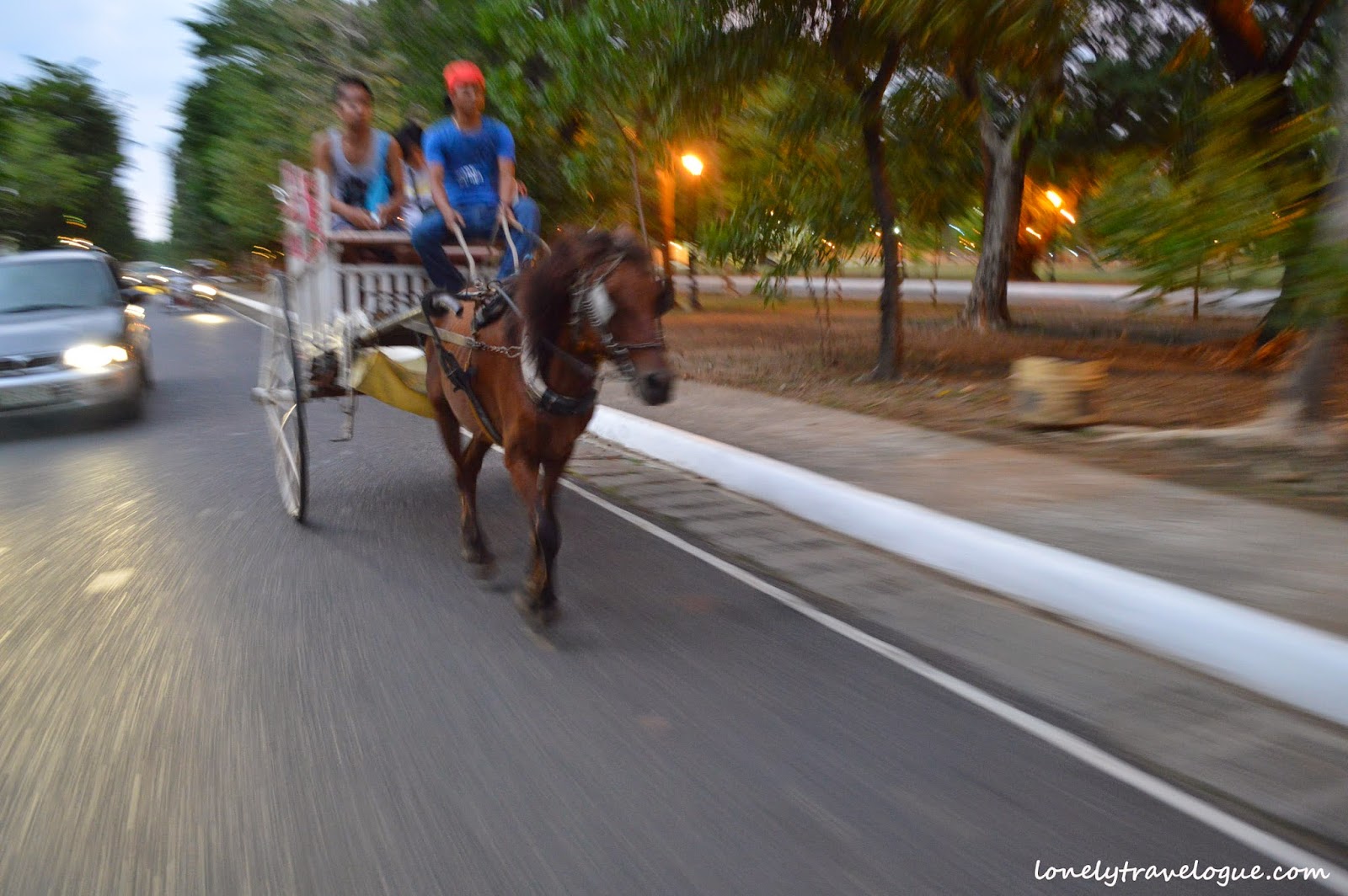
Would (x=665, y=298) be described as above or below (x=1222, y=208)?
below

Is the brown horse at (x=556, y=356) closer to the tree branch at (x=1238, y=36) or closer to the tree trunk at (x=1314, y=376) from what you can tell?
the tree trunk at (x=1314, y=376)

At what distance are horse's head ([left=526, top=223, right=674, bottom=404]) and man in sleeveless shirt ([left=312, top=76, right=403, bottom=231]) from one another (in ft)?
9.67

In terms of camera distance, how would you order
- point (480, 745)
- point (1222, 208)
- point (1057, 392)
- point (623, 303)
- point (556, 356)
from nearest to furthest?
A: point (480, 745) → point (623, 303) → point (556, 356) → point (1222, 208) → point (1057, 392)

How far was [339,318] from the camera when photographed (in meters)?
7.18

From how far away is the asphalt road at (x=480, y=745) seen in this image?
10.7ft

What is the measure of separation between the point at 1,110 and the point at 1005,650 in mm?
69015

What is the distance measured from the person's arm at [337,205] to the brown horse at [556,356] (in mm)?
1842

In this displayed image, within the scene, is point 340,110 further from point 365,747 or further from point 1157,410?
point 1157,410

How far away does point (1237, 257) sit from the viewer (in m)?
8.45

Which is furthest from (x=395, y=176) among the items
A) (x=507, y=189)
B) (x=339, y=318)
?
(x=507, y=189)

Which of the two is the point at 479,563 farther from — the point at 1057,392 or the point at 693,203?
the point at 693,203

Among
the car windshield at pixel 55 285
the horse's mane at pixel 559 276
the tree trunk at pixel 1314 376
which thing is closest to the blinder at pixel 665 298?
the horse's mane at pixel 559 276

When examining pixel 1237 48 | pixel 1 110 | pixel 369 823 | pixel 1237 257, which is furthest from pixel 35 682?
pixel 1 110

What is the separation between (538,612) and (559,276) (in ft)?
5.18
